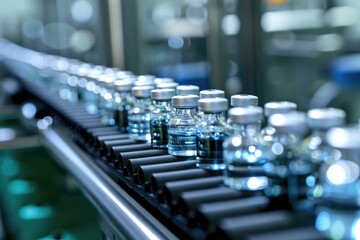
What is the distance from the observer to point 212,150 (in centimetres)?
90

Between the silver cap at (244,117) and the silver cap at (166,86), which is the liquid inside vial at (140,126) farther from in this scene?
the silver cap at (244,117)

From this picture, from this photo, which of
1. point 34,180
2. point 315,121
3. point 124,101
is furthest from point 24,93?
point 315,121

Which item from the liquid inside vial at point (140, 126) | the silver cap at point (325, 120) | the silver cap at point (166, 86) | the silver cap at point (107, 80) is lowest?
the liquid inside vial at point (140, 126)

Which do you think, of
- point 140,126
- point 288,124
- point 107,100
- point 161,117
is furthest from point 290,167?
point 107,100

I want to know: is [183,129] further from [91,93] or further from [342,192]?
[91,93]

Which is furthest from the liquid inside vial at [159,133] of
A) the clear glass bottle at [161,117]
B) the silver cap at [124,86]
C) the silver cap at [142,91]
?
the silver cap at [124,86]

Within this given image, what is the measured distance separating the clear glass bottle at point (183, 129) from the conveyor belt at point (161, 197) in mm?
29

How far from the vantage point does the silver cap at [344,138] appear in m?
0.61

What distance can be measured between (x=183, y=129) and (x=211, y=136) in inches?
4.6

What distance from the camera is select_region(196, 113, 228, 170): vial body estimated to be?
35.1 inches

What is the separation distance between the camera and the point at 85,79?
1.94m

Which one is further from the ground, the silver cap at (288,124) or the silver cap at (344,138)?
the silver cap at (288,124)

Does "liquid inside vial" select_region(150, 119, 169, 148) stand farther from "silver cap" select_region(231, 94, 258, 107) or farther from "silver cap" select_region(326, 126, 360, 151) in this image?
"silver cap" select_region(326, 126, 360, 151)

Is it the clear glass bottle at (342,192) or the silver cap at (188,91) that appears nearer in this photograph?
the clear glass bottle at (342,192)
